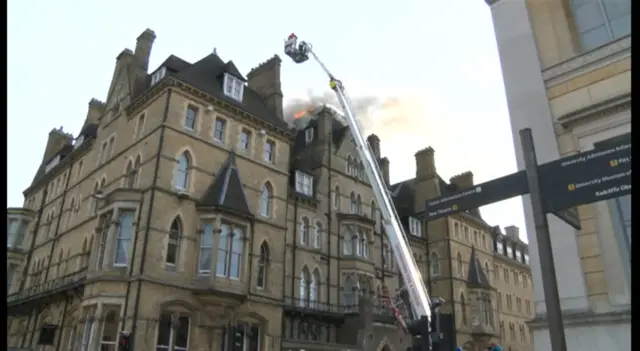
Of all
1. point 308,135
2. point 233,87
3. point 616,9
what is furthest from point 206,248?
point 616,9

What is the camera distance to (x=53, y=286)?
2761cm

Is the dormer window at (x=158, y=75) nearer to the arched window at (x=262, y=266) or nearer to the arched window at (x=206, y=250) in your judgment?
the arched window at (x=206, y=250)

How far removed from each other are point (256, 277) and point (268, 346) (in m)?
3.41

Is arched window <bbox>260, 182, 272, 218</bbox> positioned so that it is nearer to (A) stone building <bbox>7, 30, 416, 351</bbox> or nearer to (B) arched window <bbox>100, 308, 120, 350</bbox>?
(A) stone building <bbox>7, 30, 416, 351</bbox>

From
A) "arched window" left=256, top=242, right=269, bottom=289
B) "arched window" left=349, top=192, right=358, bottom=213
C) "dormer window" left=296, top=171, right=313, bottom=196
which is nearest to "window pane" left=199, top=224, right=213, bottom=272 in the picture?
"arched window" left=256, top=242, right=269, bottom=289

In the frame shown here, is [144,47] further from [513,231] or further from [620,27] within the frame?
[513,231]

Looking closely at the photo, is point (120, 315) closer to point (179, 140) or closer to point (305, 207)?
point (179, 140)

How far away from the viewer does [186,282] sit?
22.2m

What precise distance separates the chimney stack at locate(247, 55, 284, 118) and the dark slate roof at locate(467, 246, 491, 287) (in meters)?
23.4

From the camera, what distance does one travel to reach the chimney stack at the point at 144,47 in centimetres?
2983

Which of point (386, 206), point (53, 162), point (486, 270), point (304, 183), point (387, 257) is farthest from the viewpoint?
point (486, 270)

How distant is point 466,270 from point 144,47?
104 feet

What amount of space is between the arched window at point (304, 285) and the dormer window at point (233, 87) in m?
11.2
